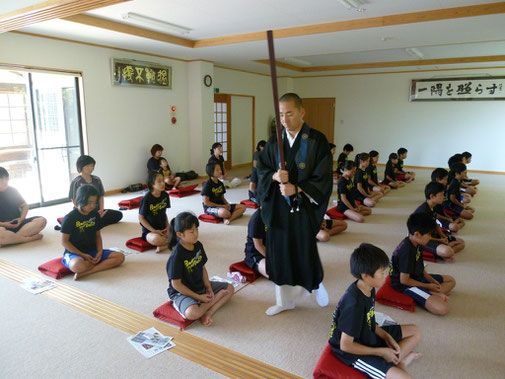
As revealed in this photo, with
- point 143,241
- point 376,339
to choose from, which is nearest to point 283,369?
point 376,339

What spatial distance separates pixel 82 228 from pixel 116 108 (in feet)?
13.9

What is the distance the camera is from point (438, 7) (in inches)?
189

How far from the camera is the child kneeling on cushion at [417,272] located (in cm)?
288

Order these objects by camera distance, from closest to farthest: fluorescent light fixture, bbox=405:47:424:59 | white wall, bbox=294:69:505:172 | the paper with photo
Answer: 1. the paper with photo
2. fluorescent light fixture, bbox=405:47:424:59
3. white wall, bbox=294:69:505:172

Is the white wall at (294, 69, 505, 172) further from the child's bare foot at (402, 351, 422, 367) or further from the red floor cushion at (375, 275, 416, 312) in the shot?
the child's bare foot at (402, 351, 422, 367)

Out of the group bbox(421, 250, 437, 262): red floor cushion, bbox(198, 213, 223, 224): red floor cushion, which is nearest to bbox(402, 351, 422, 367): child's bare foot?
bbox(421, 250, 437, 262): red floor cushion

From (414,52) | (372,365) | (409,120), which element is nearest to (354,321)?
(372,365)

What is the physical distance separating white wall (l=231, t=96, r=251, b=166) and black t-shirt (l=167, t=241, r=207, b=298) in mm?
8144

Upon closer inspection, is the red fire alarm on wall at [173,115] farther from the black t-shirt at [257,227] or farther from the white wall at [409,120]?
the black t-shirt at [257,227]

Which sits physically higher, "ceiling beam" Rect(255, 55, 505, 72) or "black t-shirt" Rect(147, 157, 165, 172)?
"ceiling beam" Rect(255, 55, 505, 72)

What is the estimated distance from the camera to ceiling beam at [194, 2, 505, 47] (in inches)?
186

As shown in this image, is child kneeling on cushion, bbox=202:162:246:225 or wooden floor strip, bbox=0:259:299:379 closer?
wooden floor strip, bbox=0:259:299:379

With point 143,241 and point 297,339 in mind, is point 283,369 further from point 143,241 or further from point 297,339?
point 143,241

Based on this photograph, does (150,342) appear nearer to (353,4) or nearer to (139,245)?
(139,245)
